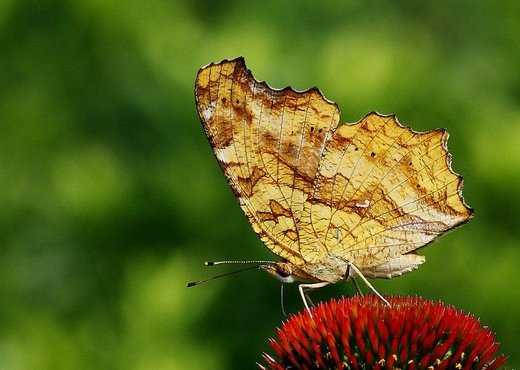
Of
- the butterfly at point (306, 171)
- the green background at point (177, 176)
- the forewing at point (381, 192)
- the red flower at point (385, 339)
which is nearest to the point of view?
the red flower at point (385, 339)

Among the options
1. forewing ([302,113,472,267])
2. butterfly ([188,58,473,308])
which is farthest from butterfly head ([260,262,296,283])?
forewing ([302,113,472,267])

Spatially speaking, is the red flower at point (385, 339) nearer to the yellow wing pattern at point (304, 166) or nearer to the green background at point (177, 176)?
the yellow wing pattern at point (304, 166)

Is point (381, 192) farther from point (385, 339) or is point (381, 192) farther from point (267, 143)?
point (385, 339)

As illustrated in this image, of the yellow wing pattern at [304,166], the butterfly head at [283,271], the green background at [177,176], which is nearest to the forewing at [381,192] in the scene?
the yellow wing pattern at [304,166]

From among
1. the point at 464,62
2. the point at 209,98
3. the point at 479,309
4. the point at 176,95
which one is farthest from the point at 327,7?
the point at 209,98

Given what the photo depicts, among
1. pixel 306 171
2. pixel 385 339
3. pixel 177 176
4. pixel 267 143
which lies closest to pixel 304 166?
pixel 306 171
